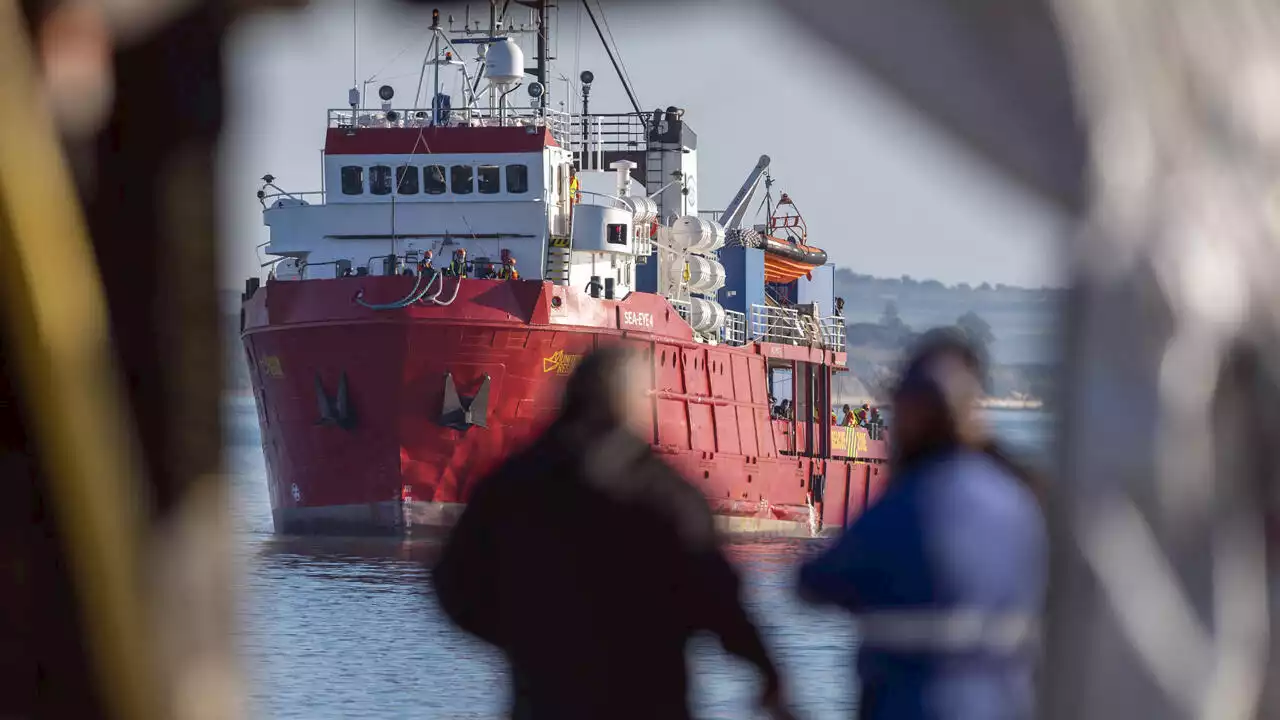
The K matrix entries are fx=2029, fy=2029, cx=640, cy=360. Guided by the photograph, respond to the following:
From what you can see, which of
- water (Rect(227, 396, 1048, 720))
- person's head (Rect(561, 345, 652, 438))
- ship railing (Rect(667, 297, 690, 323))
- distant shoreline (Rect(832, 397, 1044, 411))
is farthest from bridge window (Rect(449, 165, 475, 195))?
person's head (Rect(561, 345, 652, 438))

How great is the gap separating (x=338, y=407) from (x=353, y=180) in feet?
12.7

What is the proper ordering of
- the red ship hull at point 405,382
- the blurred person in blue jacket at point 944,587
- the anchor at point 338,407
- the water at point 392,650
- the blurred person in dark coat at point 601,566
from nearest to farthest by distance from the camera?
the blurred person in blue jacket at point 944,587
the blurred person in dark coat at point 601,566
the water at point 392,650
the red ship hull at point 405,382
the anchor at point 338,407

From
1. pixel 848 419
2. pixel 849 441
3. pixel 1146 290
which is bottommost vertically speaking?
pixel 849 441

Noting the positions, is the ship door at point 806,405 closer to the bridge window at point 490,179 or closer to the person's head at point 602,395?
the bridge window at point 490,179

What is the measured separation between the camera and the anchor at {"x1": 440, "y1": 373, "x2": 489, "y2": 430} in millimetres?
25328

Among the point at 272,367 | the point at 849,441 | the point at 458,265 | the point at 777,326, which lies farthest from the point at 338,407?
the point at 849,441

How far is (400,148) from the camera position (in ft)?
90.9

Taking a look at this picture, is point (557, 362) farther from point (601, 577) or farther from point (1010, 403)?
point (601, 577)

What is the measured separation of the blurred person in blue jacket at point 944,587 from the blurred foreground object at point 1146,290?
434 mm

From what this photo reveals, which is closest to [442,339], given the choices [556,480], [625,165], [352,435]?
[352,435]

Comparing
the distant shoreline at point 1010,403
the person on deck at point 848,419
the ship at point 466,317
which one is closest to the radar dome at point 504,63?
the ship at point 466,317

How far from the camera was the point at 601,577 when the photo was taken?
3.22 metres

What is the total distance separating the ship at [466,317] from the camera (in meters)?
25.3

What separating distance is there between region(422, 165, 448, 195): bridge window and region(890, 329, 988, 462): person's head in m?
24.8
